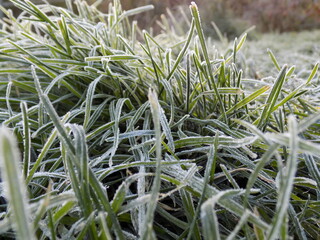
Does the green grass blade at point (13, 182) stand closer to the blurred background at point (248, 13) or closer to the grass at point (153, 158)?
the grass at point (153, 158)

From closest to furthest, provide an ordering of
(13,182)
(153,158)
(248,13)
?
(13,182)
(153,158)
(248,13)

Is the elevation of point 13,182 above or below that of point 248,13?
above

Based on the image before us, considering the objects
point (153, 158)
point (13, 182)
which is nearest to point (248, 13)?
point (153, 158)

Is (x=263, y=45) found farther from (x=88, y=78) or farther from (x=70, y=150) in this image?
(x=70, y=150)

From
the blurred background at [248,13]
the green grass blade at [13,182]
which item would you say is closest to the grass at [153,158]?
the green grass blade at [13,182]

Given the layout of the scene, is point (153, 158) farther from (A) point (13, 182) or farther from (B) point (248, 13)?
(B) point (248, 13)

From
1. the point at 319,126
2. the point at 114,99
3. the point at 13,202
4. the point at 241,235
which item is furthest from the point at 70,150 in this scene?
the point at 319,126
